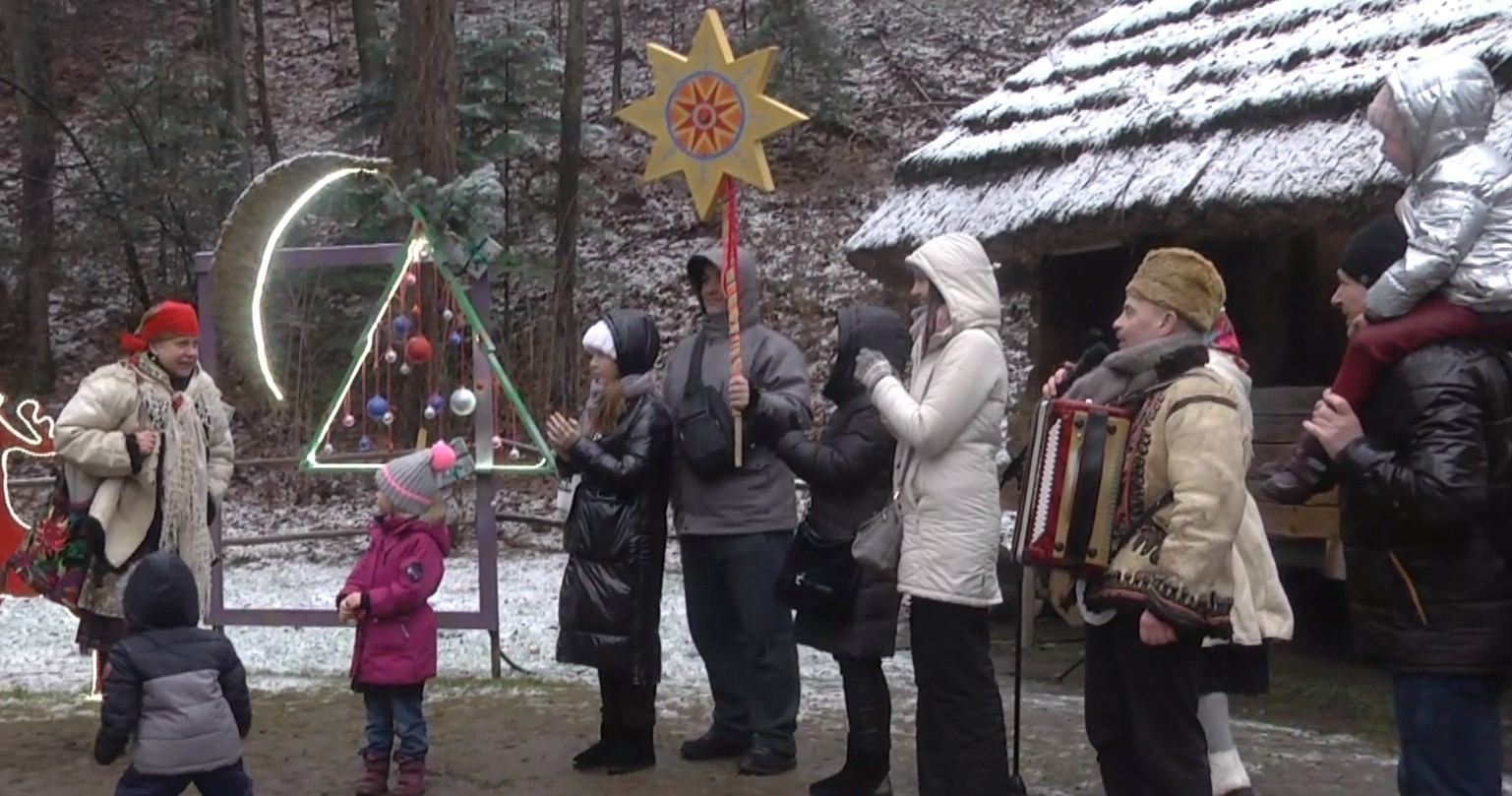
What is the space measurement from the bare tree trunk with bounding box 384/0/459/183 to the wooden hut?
13.5ft

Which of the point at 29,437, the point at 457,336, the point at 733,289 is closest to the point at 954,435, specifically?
the point at 733,289

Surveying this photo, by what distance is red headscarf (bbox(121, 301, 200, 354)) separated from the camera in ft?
19.0

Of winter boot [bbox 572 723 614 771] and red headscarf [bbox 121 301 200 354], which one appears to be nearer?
winter boot [bbox 572 723 614 771]

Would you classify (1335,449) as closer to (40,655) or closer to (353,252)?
(353,252)

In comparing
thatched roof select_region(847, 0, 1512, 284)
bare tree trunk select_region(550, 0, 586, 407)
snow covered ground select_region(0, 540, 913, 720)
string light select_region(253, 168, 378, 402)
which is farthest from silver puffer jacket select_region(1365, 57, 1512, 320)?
bare tree trunk select_region(550, 0, 586, 407)

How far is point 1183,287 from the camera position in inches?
150

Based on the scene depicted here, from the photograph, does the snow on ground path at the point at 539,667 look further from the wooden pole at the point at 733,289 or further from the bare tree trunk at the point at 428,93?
the bare tree trunk at the point at 428,93

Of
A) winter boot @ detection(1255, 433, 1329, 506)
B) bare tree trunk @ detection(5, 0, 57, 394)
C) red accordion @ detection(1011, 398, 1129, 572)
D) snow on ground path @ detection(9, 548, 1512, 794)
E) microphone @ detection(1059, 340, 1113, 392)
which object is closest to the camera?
winter boot @ detection(1255, 433, 1329, 506)

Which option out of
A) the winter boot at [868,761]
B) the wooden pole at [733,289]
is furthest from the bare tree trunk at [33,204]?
the winter boot at [868,761]

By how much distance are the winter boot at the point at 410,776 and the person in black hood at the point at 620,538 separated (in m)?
0.59

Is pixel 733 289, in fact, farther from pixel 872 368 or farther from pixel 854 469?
pixel 872 368

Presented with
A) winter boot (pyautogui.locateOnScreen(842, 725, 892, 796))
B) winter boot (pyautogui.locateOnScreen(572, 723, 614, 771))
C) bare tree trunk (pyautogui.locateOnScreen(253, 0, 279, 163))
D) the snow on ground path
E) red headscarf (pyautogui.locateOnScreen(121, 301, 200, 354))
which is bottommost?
the snow on ground path

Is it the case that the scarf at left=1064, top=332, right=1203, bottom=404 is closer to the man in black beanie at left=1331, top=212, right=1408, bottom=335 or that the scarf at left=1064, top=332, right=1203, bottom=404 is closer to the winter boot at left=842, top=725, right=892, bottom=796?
the man in black beanie at left=1331, top=212, right=1408, bottom=335

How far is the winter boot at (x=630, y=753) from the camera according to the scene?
17.6 feet
